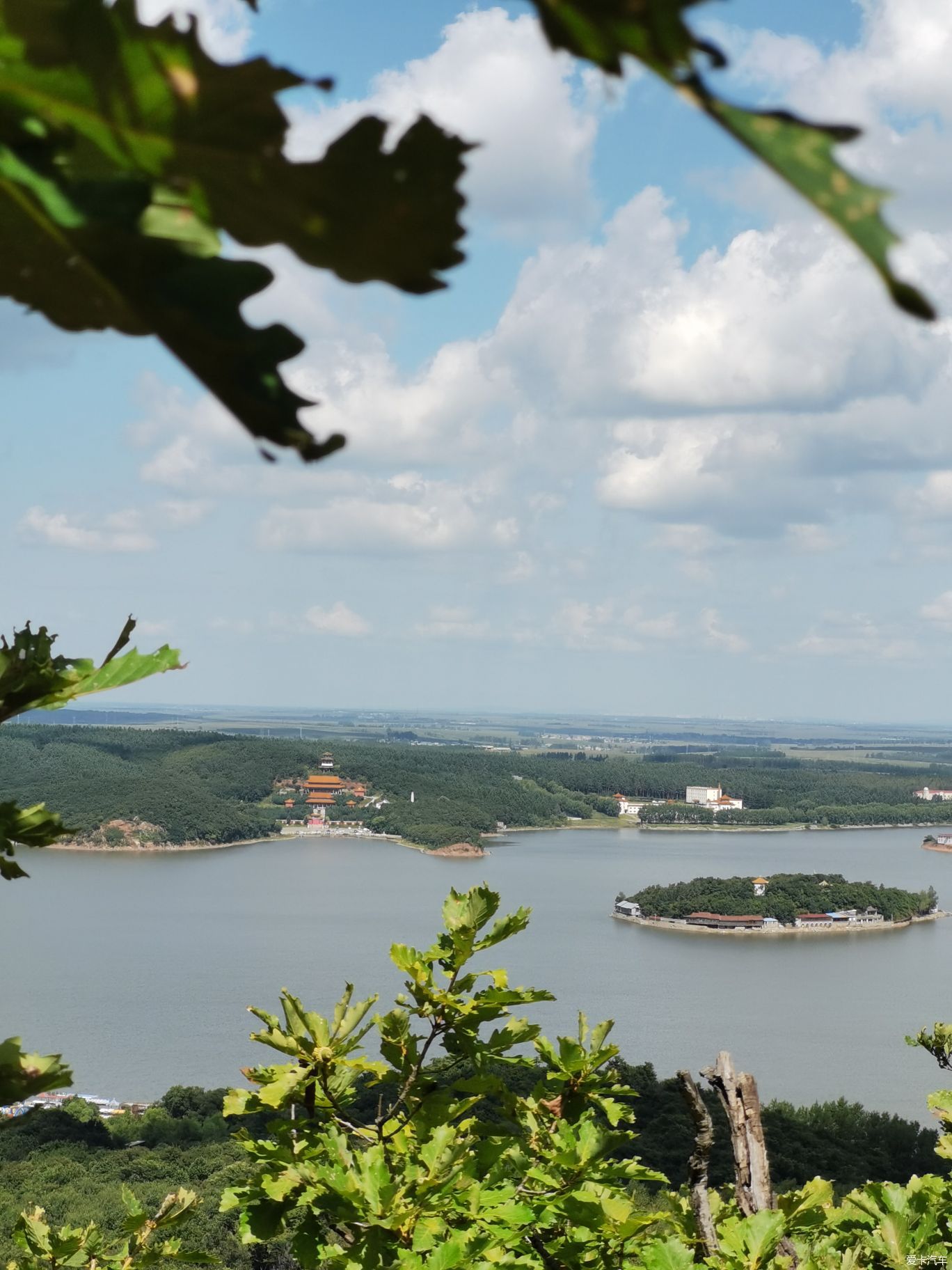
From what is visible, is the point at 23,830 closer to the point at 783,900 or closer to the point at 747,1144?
the point at 747,1144

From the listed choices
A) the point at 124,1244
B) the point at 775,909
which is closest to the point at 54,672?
the point at 124,1244

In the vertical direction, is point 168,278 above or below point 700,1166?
above

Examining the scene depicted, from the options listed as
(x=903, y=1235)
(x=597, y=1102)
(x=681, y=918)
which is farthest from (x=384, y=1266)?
(x=681, y=918)

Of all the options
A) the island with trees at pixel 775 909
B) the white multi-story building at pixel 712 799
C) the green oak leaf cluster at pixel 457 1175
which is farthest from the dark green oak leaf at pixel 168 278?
the white multi-story building at pixel 712 799

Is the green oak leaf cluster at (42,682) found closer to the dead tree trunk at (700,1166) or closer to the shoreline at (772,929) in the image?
the dead tree trunk at (700,1166)

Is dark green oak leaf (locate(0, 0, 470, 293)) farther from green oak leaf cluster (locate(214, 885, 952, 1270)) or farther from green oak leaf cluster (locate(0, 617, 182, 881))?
green oak leaf cluster (locate(214, 885, 952, 1270))

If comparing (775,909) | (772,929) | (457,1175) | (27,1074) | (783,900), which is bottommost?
(772,929)
